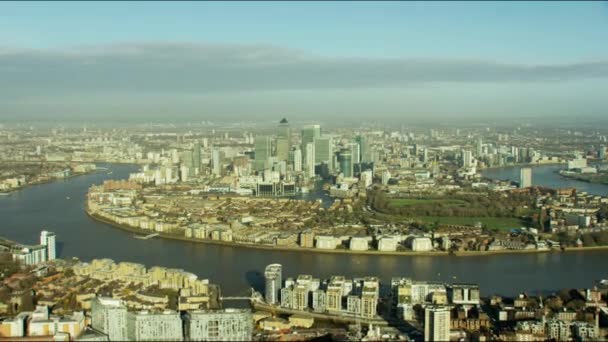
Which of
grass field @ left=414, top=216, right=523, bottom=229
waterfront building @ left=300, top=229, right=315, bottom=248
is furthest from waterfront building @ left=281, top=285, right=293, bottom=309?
grass field @ left=414, top=216, right=523, bottom=229

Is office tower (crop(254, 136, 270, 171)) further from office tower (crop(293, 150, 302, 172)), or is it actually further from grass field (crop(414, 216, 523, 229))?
grass field (crop(414, 216, 523, 229))

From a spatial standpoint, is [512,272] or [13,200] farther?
[13,200]

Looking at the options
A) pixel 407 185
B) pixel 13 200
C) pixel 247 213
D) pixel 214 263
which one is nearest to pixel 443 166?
pixel 407 185

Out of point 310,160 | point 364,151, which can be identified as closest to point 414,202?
point 310,160

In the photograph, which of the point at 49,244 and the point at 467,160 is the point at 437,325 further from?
the point at 467,160

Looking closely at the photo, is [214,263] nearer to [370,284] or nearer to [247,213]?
[370,284]

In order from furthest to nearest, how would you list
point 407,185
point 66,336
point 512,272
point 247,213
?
point 407,185, point 247,213, point 512,272, point 66,336
